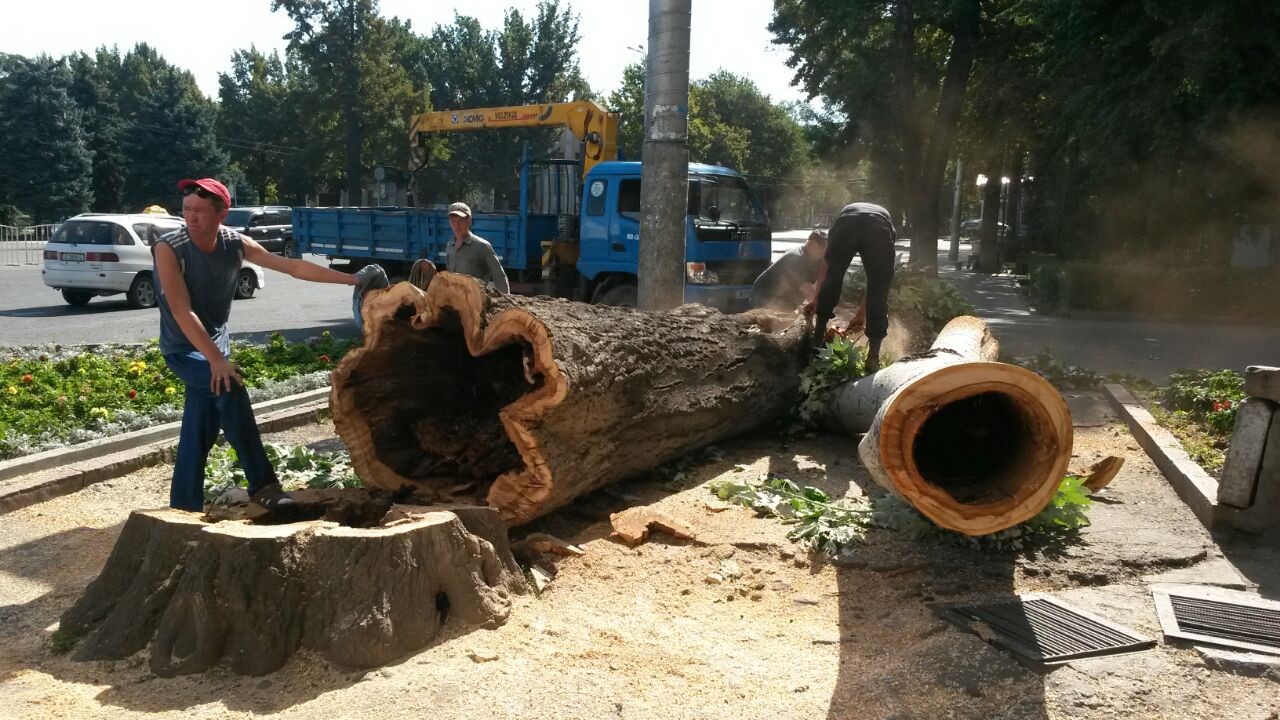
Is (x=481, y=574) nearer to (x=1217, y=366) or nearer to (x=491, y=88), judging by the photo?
(x=1217, y=366)

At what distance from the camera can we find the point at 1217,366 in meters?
11.2

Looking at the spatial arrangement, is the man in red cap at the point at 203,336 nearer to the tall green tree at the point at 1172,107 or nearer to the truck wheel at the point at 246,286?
the tall green tree at the point at 1172,107

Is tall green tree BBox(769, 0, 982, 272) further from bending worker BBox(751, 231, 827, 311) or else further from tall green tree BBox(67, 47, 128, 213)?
tall green tree BBox(67, 47, 128, 213)

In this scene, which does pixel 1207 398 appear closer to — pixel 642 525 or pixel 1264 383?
pixel 1264 383

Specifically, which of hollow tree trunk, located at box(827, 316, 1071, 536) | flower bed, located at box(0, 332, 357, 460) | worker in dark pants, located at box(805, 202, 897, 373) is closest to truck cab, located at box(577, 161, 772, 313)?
flower bed, located at box(0, 332, 357, 460)

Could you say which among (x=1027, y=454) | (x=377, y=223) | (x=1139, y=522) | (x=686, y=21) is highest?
(x=686, y=21)

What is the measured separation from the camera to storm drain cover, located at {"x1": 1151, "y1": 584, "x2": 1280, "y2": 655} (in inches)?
143

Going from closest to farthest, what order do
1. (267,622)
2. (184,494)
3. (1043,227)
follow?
(267,622) → (184,494) → (1043,227)

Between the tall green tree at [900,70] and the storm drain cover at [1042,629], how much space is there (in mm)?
19157

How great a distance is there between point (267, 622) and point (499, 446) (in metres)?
1.95

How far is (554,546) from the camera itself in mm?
4660

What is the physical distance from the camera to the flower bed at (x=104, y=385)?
670cm

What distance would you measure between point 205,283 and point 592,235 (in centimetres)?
781

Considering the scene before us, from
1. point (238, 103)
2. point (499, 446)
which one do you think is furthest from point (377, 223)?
point (238, 103)
